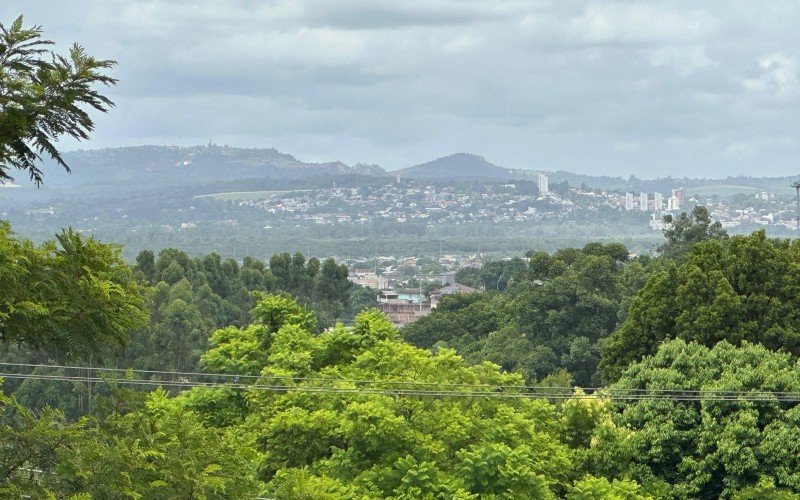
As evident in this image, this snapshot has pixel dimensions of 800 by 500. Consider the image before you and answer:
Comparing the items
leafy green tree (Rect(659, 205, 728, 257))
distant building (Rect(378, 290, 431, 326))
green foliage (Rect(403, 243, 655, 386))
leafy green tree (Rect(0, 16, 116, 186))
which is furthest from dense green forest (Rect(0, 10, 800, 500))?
distant building (Rect(378, 290, 431, 326))

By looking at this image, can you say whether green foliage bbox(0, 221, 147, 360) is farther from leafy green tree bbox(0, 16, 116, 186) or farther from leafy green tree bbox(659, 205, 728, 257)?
leafy green tree bbox(659, 205, 728, 257)

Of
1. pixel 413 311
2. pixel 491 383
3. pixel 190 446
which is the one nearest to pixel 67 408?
pixel 491 383

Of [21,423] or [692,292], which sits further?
[692,292]

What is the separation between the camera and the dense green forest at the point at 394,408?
11828mm

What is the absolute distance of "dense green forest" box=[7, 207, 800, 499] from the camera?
11828 mm

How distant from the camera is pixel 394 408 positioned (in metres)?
23.0

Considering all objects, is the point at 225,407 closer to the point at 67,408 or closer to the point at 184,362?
the point at 67,408

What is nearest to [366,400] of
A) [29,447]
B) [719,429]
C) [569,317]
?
[719,429]

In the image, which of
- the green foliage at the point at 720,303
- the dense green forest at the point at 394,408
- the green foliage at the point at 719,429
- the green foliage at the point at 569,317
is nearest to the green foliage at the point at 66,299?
the dense green forest at the point at 394,408

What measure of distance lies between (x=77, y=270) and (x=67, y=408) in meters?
46.8

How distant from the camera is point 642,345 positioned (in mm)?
33156

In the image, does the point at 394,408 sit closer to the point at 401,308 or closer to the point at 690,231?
the point at 690,231

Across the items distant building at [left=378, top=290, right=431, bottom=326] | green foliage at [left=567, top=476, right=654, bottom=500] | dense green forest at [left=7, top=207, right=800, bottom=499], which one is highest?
dense green forest at [left=7, top=207, right=800, bottom=499]

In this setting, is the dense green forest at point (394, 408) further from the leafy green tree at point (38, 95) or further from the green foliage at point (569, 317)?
the green foliage at point (569, 317)
